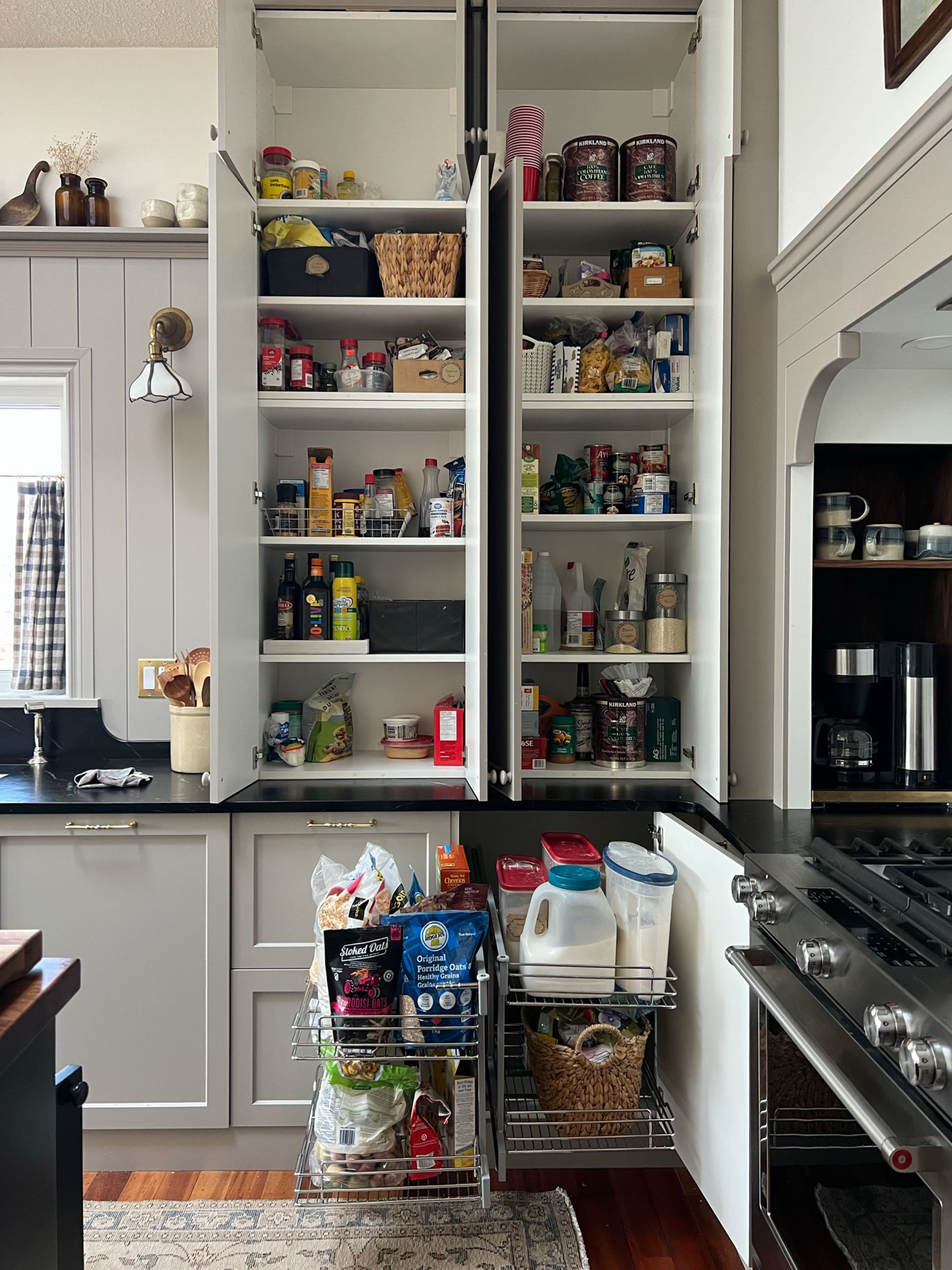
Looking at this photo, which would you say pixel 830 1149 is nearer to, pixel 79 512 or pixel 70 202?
pixel 79 512

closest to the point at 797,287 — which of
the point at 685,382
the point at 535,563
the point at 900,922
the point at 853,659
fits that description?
the point at 685,382

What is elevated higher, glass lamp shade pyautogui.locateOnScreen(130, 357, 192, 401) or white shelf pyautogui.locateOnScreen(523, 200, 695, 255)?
white shelf pyautogui.locateOnScreen(523, 200, 695, 255)

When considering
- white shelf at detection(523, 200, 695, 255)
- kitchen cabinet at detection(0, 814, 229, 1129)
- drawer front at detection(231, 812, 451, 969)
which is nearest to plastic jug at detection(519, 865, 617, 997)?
drawer front at detection(231, 812, 451, 969)

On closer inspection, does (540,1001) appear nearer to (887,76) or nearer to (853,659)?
(853,659)

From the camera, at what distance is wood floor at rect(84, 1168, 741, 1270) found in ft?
5.95

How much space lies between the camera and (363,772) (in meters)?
2.34

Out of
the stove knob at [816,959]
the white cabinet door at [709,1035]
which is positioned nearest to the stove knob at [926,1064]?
the stove knob at [816,959]

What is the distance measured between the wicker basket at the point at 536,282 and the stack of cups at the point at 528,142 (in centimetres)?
18

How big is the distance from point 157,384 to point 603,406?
3.87ft

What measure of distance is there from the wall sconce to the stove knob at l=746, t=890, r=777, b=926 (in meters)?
1.91

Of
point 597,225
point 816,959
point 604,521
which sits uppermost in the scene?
point 597,225

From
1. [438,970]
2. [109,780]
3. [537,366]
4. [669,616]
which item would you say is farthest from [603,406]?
[109,780]

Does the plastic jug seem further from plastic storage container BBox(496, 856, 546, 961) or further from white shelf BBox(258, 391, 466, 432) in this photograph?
white shelf BBox(258, 391, 466, 432)

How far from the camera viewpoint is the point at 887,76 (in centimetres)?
146
